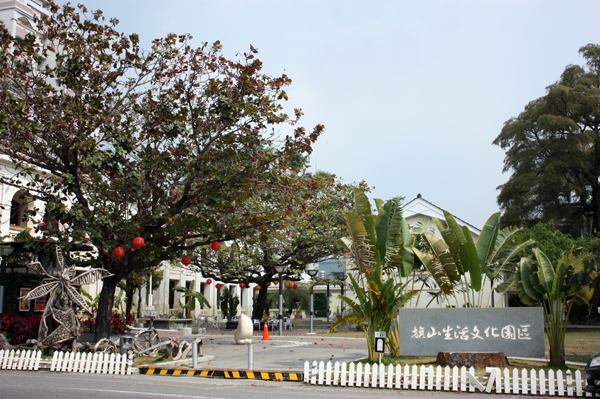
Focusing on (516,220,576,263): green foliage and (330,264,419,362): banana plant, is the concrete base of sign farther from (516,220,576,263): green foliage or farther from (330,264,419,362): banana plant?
(516,220,576,263): green foliage

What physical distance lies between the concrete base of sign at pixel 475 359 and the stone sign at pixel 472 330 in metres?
0.10

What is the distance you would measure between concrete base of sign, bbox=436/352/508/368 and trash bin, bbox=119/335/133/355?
8.39m

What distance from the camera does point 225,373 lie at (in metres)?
11.8

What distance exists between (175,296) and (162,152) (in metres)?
38.5

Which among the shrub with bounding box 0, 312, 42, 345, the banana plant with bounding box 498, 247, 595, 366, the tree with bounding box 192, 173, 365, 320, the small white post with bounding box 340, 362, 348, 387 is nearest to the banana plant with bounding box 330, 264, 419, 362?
A: the small white post with bounding box 340, 362, 348, 387

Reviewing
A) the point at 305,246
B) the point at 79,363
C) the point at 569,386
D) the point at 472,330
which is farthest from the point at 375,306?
the point at 305,246

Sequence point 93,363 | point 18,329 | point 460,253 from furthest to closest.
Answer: point 18,329, point 460,253, point 93,363

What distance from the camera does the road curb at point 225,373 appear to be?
37.4ft

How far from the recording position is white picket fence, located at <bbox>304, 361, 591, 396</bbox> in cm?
956

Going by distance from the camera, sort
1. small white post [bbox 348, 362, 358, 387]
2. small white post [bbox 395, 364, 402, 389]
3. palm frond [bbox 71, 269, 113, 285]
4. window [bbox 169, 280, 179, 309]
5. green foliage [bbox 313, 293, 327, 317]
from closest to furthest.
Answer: small white post [bbox 395, 364, 402, 389], small white post [bbox 348, 362, 358, 387], palm frond [bbox 71, 269, 113, 285], window [bbox 169, 280, 179, 309], green foliage [bbox 313, 293, 327, 317]

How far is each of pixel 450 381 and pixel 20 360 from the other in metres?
10.3

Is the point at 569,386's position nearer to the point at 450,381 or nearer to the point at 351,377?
the point at 450,381

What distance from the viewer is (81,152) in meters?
13.9

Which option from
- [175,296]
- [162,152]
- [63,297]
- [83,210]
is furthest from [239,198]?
[175,296]
